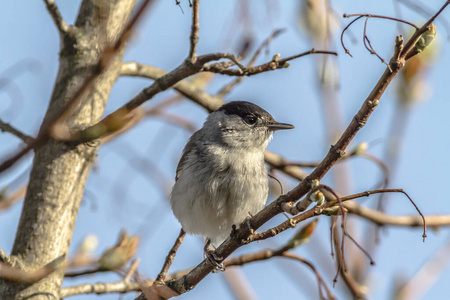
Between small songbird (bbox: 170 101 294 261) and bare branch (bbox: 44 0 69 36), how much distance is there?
1393mm

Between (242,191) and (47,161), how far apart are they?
4.64ft

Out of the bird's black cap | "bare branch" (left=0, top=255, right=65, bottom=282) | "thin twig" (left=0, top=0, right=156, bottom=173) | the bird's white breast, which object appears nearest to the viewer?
"thin twig" (left=0, top=0, right=156, bottom=173)

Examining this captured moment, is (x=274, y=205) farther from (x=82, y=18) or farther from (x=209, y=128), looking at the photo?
(x=209, y=128)

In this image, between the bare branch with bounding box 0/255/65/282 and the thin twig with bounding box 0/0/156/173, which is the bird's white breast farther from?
the thin twig with bounding box 0/0/156/173

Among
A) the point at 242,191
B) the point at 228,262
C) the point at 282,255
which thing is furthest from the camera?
the point at 242,191

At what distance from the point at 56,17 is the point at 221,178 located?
1598 millimetres

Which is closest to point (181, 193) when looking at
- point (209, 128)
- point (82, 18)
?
point (209, 128)

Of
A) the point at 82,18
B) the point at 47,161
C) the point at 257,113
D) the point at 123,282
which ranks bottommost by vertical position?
the point at 123,282

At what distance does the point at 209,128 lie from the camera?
16.0ft

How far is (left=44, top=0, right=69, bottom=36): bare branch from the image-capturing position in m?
3.34

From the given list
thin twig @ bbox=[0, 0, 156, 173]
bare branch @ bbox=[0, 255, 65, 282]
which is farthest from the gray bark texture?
thin twig @ bbox=[0, 0, 156, 173]

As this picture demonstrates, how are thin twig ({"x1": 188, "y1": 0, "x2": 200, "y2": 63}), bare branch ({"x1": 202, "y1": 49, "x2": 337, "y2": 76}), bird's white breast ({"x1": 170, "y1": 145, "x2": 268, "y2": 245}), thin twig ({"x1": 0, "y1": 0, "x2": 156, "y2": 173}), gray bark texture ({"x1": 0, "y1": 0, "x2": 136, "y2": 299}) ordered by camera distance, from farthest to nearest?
bird's white breast ({"x1": 170, "y1": 145, "x2": 268, "y2": 245}), gray bark texture ({"x1": 0, "y1": 0, "x2": 136, "y2": 299}), bare branch ({"x1": 202, "y1": 49, "x2": 337, "y2": 76}), thin twig ({"x1": 188, "y1": 0, "x2": 200, "y2": 63}), thin twig ({"x1": 0, "y1": 0, "x2": 156, "y2": 173})

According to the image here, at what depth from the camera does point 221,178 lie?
13.6 ft

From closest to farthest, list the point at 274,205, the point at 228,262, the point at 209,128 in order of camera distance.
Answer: the point at 274,205
the point at 228,262
the point at 209,128
